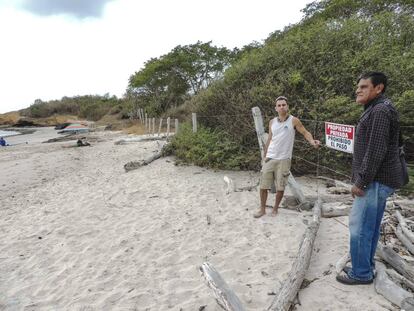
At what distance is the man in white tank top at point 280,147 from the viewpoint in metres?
4.59

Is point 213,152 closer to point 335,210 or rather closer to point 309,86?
point 309,86

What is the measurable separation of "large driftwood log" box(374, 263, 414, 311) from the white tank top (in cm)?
214

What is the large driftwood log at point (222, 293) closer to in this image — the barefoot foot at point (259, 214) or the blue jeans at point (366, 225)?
the blue jeans at point (366, 225)

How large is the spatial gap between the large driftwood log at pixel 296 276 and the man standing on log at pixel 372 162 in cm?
56

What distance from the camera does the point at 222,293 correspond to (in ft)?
8.55

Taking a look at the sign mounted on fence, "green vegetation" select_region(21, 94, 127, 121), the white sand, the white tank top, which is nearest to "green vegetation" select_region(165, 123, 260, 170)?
the white sand

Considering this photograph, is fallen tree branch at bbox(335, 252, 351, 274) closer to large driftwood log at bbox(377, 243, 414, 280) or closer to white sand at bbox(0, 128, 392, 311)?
white sand at bbox(0, 128, 392, 311)

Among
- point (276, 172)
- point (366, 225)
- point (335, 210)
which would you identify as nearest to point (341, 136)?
point (276, 172)

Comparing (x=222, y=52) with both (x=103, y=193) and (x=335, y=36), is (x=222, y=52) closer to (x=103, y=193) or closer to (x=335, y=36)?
(x=335, y=36)

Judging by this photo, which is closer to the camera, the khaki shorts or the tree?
the khaki shorts

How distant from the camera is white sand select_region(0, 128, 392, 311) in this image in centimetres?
320

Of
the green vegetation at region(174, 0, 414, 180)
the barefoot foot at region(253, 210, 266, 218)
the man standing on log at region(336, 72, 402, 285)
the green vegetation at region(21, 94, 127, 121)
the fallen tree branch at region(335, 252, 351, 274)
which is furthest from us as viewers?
the green vegetation at region(21, 94, 127, 121)

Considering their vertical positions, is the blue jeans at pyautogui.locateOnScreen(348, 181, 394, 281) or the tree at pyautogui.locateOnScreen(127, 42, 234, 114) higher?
the tree at pyautogui.locateOnScreen(127, 42, 234, 114)

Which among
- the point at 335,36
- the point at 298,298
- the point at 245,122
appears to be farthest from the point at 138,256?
the point at 335,36
